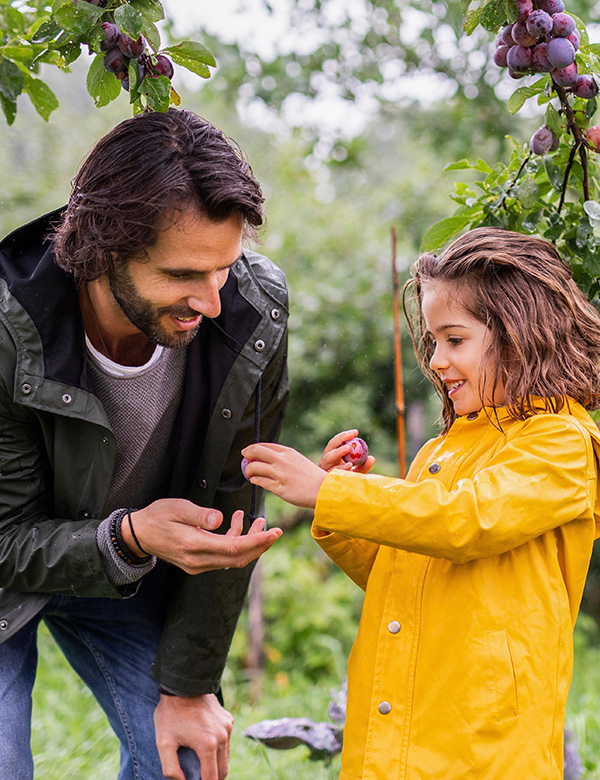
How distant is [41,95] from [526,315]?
1364mm

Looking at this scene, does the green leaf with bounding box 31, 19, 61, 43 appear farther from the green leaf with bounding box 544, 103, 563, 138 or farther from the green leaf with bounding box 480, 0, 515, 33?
the green leaf with bounding box 544, 103, 563, 138

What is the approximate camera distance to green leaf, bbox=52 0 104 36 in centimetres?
162

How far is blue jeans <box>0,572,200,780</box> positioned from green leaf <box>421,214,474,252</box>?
4.03 feet

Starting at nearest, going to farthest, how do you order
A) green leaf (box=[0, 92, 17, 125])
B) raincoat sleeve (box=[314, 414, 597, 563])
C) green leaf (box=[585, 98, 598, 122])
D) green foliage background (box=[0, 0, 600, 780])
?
raincoat sleeve (box=[314, 414, 597, 563]) → green leaf (box=[585, 98, 598, 122]) → green leaf (box=[0, 92, 17, 125]) → green foliage background (box=[0, 0, 600, 780])

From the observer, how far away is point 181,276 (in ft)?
6.23

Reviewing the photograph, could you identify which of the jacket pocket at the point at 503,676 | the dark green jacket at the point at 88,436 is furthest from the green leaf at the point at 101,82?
the jacket pocket at the point at 503,676

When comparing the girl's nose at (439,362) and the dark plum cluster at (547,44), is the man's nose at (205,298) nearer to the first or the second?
the girl's nose at (439,362)

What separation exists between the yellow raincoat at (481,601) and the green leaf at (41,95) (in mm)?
1280

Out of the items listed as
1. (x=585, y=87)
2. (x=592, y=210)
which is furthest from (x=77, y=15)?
(x=592, y=210)

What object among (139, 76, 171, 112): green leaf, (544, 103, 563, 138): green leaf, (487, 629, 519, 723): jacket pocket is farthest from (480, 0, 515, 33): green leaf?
(487, 629, 519, 723): jacket pocket

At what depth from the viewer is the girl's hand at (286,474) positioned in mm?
1661

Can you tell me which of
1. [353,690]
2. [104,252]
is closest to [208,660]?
[353,690]

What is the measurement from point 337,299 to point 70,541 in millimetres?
3943

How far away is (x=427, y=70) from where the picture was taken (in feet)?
16.9
